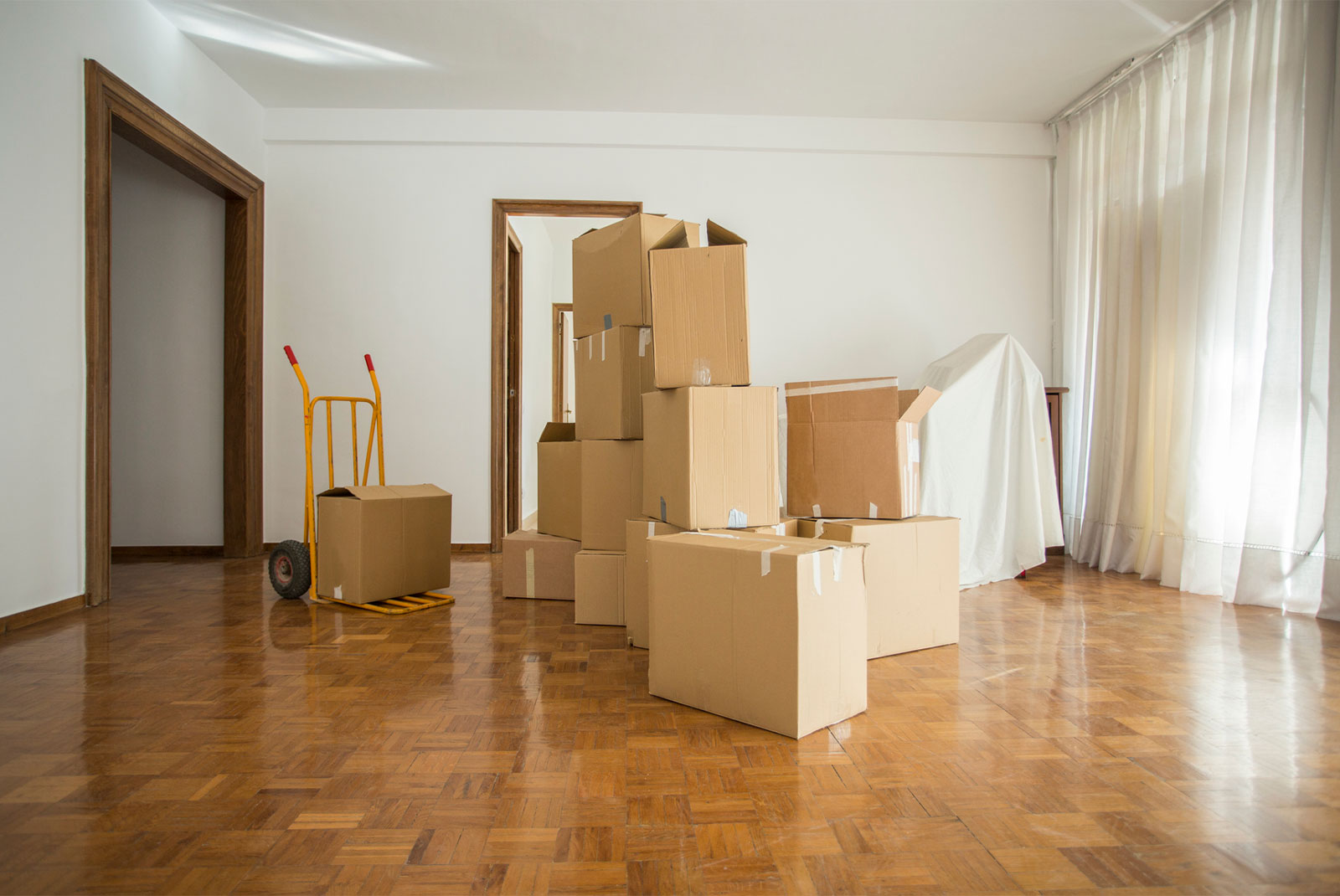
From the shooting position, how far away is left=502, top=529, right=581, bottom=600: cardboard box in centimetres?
322

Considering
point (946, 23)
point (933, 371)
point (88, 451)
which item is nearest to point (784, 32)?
point (946, 23)

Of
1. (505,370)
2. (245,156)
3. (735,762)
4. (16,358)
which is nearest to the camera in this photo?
(735,762)

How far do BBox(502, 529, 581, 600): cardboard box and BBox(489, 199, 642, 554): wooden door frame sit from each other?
52.4 inches

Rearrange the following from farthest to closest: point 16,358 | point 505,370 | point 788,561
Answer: point 505,370 → point 16,358 → point 788,561

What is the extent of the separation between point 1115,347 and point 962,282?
110cm

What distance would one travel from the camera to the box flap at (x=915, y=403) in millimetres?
2572

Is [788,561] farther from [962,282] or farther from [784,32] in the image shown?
[962,282]

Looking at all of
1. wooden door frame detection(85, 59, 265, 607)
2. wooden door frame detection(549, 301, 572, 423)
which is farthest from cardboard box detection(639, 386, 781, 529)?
wooden door frame detection(549, 301, 572, 423)

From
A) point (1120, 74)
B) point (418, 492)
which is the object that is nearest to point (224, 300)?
point (418, 492)

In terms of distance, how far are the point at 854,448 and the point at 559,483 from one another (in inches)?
54.7

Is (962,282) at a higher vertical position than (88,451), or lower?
higher

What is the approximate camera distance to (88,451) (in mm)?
3059

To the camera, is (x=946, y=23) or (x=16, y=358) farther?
(x=946, y=23)

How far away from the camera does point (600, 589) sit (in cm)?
277
